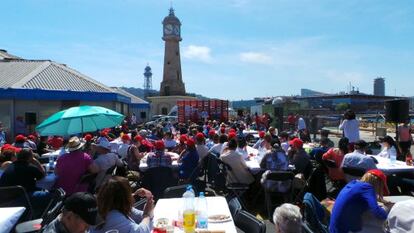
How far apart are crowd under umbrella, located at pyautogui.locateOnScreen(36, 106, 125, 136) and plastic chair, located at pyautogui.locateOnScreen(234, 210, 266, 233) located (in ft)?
17.0

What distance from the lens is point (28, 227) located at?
3771 millimetres

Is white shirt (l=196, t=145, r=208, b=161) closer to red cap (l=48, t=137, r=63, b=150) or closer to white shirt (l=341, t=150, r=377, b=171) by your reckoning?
white shirt (l=341, t=150, r=377, b=171)

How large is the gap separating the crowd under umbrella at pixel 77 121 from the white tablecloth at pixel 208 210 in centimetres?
397

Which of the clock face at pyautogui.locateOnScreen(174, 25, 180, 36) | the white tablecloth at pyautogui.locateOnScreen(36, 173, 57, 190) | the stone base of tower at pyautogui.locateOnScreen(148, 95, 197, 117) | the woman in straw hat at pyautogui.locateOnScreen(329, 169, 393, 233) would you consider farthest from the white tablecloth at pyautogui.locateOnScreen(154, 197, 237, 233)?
the clock face at pyautogui.locateOnScreen(174, 25, 180, 36)

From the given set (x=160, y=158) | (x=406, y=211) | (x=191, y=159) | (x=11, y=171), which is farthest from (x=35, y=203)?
(x=406, y=211)

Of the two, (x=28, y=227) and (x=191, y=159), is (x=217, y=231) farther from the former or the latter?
(x=191, y=159)

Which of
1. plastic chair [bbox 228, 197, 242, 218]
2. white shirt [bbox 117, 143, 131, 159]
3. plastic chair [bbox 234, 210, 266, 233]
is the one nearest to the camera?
plastic chair [bbox 234, 210, 266, 233]

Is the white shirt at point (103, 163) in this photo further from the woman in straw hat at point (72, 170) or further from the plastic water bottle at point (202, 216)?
the plastic water bottle at point (202, 216)

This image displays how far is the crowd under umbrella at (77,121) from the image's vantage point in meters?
8.02

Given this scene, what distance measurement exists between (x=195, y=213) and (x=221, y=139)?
18.7 feet

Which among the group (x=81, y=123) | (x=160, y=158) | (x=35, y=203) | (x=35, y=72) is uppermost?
(x=35, y=72)

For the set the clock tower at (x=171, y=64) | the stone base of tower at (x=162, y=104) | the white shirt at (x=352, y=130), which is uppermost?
the clock tower at (x=171, y=64)

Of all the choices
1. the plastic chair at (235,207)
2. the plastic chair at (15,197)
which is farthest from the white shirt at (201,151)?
the plastic chair at (235,207)

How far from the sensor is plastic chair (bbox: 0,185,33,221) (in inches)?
194
